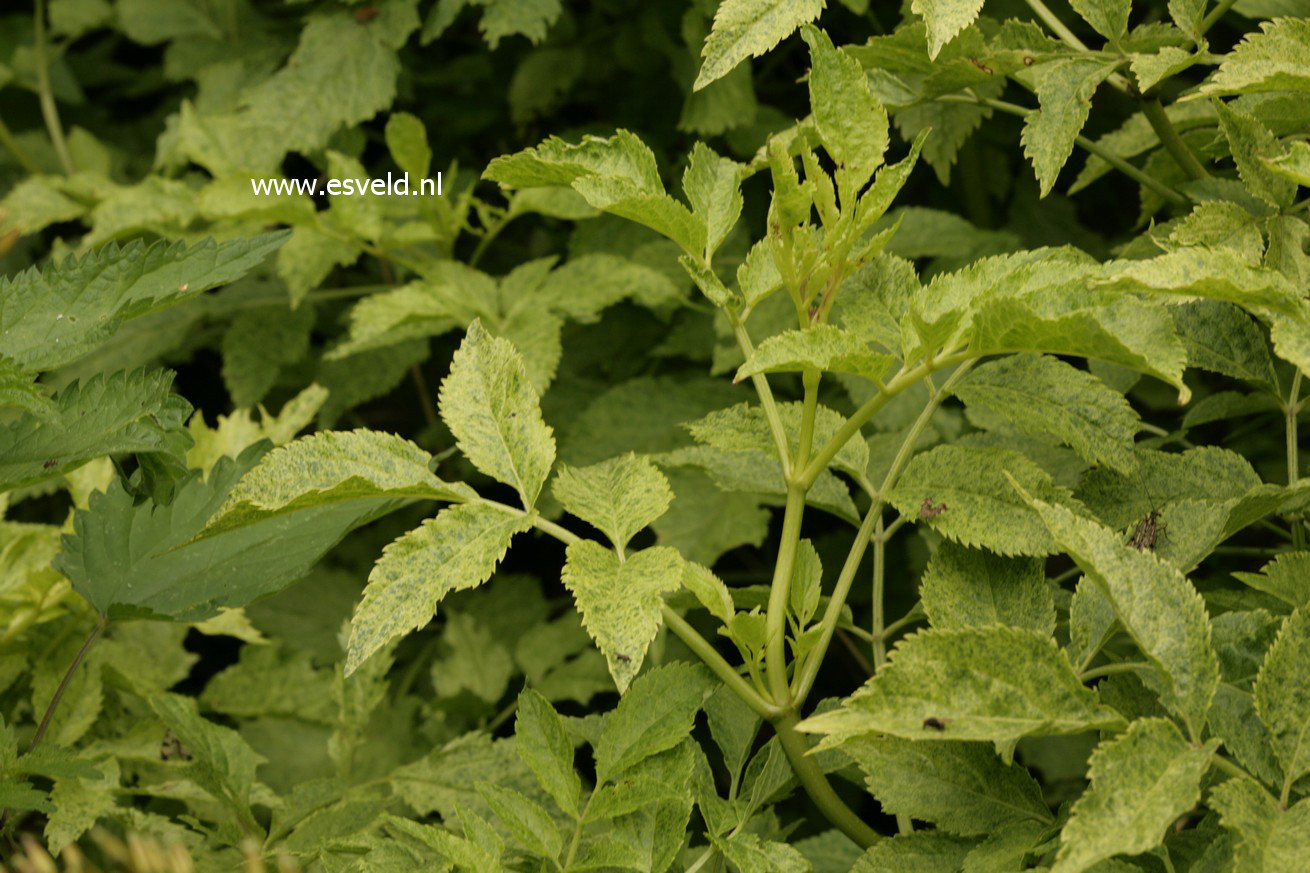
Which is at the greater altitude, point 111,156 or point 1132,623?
point 1132,623

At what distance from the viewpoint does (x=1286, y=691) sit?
2.14 feet

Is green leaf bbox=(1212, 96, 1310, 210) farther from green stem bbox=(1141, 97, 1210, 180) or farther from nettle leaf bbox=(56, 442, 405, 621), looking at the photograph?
nettle leaf bbox=(56, 442, 405, 621)

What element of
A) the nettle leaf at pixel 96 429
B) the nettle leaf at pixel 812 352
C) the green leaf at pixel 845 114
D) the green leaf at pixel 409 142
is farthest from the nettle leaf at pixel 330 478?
the green leaf at pixel 409 142

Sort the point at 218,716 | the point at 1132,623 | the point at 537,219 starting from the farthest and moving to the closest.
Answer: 1. the point at 537,219
2. the point at 218,716
3. the point at 1132,623

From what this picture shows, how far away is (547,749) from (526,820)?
46mm

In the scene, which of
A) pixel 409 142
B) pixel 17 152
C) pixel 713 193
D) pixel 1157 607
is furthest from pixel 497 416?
pixel 17 152

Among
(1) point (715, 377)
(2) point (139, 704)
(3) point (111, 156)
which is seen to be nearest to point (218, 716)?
(2) point (139, 704)

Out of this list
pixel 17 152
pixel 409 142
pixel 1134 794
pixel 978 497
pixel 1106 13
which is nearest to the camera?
pixel 1134 794

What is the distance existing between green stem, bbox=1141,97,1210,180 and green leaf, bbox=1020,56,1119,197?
7 centimetres

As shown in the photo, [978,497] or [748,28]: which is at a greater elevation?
[748,28]

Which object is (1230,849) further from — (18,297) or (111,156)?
(111,156)

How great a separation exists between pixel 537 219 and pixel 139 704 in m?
1.00

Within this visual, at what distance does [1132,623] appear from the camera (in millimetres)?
640

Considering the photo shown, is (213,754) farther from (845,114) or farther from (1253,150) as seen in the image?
(1253,150)
